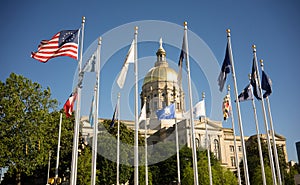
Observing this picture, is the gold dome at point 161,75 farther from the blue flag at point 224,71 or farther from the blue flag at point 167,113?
the blue flag at point 224,71

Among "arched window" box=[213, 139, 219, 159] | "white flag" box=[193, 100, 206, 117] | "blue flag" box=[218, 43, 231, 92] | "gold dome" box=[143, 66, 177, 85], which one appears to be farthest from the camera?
"gold dome" box=[143, 66, 177, 85]

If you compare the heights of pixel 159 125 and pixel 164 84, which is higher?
pixel 164 84

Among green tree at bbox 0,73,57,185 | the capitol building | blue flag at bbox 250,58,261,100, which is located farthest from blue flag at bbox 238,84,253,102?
the capitol building

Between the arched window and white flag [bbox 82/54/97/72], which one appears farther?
the arched window

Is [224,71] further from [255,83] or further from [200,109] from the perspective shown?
[200,109]

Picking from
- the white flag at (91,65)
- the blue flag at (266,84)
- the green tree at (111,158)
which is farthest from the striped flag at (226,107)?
the green tree at (111,158)

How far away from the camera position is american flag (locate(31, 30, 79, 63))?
678 inches

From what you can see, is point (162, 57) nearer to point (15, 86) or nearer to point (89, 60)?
point (15, 86)

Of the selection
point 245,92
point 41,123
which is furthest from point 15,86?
point 245,92

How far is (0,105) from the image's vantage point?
31.1 metres

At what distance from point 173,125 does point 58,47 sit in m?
63.2

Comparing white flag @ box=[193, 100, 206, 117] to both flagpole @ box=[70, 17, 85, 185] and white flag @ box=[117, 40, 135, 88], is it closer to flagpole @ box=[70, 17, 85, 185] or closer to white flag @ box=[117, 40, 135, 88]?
white flag @ box=[117, 40, 135, 88]

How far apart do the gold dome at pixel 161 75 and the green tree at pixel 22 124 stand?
57.1 metres

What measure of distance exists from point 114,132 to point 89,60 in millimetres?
31093
